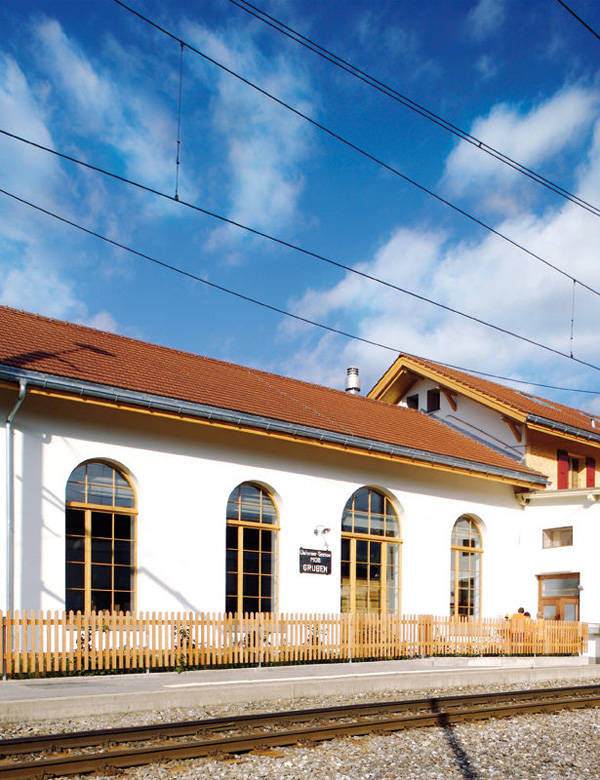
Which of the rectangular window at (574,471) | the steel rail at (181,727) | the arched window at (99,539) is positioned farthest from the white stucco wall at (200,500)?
the steel rail at (181,727)

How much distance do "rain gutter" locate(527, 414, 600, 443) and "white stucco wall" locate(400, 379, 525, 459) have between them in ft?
3.53

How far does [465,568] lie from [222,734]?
14.1 m

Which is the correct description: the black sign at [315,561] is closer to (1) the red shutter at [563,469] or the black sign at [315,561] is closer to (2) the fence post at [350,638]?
(2) the fence post at [350,638]

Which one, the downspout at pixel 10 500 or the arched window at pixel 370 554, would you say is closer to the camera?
the downspout at pixel 10 500

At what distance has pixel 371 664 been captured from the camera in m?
16.3

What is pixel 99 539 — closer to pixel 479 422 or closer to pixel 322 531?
pixel 322 531

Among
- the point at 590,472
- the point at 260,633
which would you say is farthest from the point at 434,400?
the point at 260,633

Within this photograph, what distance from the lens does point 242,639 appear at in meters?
15.1

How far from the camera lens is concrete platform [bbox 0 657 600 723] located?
976 cm

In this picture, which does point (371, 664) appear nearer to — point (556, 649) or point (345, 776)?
point (556, 649)

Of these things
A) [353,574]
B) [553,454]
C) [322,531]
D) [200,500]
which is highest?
[553,454]

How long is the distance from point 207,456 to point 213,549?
184 centimetres

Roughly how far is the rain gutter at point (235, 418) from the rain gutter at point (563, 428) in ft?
5.46

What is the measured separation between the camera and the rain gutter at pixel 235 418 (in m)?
14.0
